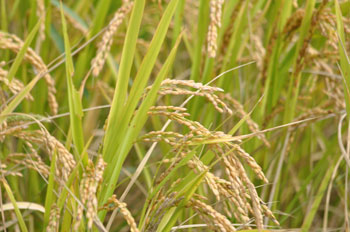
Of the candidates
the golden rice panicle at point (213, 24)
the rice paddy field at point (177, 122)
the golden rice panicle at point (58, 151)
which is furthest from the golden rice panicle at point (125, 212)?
the golden rice panicle at point (213, 24)

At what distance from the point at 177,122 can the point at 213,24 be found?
604 mm

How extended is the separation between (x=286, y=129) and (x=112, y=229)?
2.39ft

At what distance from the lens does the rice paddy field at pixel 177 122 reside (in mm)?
1159

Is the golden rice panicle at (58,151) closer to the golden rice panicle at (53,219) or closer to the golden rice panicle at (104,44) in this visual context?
the golden rice panicle at (53,219)

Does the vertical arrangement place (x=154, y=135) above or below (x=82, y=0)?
below

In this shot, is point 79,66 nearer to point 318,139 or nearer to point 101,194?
point 101,194

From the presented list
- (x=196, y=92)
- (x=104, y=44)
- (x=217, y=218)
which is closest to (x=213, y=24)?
(x=196, y=92)

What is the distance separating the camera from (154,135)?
3.85ft

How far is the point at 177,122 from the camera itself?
1.77 meters

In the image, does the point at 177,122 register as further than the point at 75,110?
Yes

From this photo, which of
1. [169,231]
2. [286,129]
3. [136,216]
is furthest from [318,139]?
[169,231]

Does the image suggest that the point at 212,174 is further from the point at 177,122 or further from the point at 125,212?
the point at 177,122

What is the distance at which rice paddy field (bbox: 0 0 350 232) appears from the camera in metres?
1.16

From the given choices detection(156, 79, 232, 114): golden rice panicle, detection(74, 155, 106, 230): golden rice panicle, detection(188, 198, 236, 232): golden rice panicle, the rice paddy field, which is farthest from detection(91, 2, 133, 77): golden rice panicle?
detection(188, 198, 236, 232): golden rice panicle
